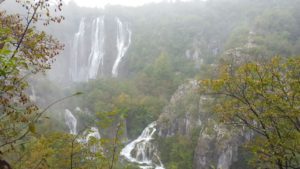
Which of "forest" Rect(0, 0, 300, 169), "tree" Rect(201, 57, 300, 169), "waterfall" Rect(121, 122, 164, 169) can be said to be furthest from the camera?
"waterfall" Rect(121, 122, 164, 169)

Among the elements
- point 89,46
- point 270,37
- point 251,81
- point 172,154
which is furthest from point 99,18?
point 251,81

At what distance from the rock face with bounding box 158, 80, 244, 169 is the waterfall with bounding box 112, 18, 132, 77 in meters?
21.5

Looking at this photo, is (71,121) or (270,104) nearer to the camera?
(270,104)

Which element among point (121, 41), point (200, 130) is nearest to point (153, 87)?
point (121, 41)

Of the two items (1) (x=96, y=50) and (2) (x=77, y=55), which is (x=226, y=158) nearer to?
(1) (x=96, y=50)

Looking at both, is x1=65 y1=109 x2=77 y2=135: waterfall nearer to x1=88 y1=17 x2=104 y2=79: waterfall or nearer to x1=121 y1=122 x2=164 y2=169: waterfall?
x1=121 y1=122 x2=164 y2=169: waterfall

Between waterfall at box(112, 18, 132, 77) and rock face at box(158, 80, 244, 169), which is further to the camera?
waterfall at box(112, 18, 132, 77)

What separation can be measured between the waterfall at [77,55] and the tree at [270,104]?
2001 inches

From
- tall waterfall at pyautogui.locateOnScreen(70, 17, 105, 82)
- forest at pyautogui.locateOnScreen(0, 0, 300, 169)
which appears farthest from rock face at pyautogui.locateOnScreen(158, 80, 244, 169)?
tall waterfall at pyautogui.locateOnScreen(70, 17, 105, 82)

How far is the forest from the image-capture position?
5.40 meters

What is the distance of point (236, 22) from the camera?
2542 inches

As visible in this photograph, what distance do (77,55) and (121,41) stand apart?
843cm

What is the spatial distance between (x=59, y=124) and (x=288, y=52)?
1092 inches

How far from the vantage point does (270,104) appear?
29.3 ft
